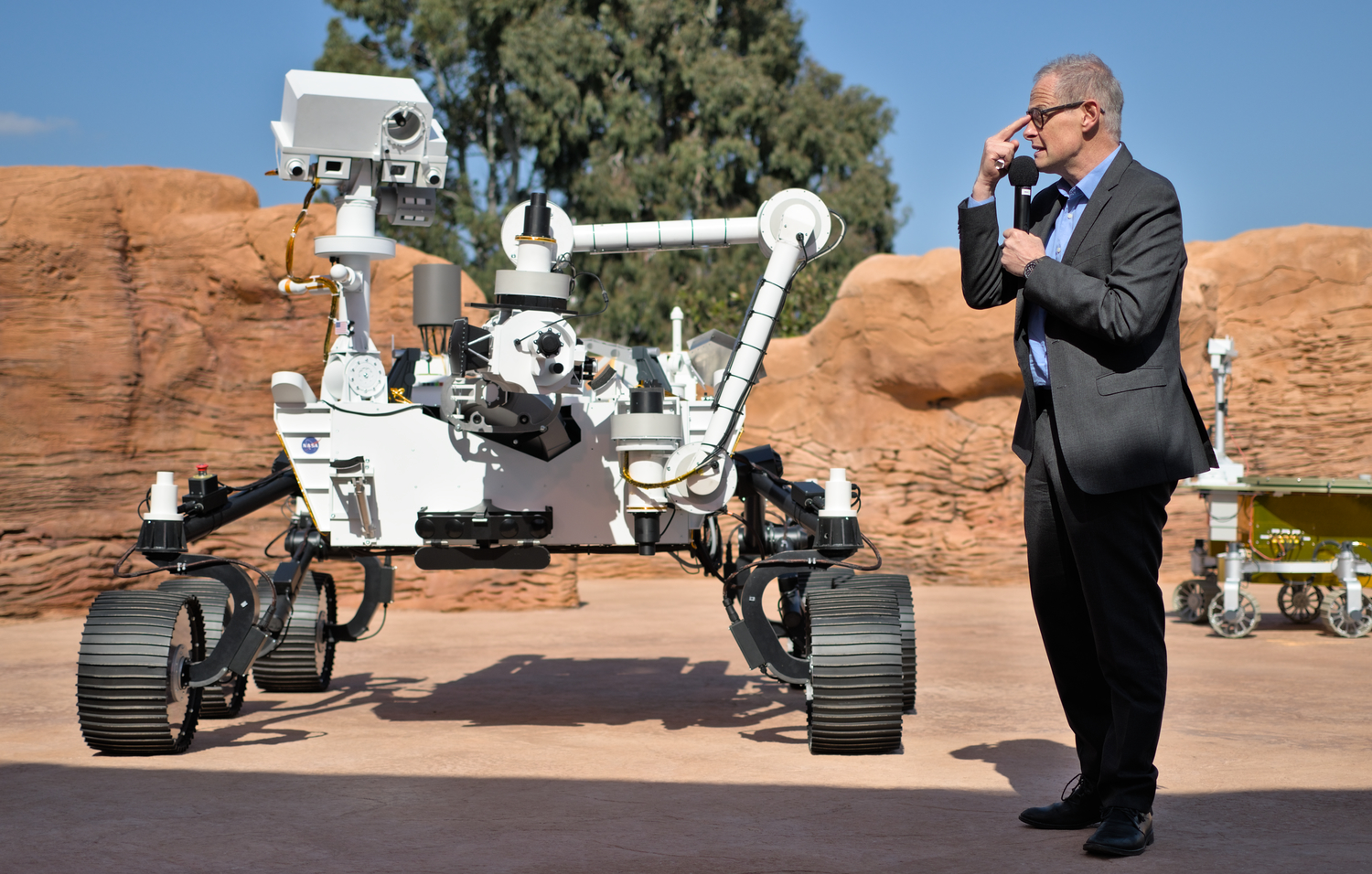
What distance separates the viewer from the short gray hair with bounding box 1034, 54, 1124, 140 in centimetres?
350

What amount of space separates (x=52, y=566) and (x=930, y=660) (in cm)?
846

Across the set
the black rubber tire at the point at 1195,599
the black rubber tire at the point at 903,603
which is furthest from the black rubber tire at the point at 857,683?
the black rubber tire at the point at 1195,599

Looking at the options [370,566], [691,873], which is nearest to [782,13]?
[370,566]

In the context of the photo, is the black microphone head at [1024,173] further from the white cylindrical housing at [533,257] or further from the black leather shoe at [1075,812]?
the white cylindrical housing at [533,257]

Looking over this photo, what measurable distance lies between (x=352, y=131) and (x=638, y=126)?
73.3 ft

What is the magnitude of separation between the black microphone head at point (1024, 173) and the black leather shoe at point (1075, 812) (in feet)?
5.73

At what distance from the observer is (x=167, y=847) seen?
3834 mm

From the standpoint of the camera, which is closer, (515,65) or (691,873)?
(691,873)

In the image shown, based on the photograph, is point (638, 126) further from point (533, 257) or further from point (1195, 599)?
point (533, 257)

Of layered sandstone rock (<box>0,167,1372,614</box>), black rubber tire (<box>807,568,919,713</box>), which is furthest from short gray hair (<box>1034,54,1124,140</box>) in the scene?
layered sandstone rock (<box>0,167,1372,614</box>)

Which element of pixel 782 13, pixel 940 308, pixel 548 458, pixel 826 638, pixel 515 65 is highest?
pixel 782 13

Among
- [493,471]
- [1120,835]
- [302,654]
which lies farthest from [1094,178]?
[302,654]

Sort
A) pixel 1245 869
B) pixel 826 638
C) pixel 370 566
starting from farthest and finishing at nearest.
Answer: pixel 370 566 < pixel 826 638 < pixel 1245 869

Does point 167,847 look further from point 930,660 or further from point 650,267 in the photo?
point 650,267
